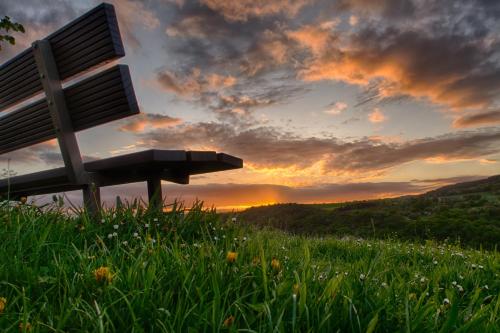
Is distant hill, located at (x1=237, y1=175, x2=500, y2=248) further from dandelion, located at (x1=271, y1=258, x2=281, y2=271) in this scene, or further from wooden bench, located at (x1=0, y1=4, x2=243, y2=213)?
dandelion, located at (x1=271, y1=258, x2=281, y2=271)

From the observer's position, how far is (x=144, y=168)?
203 inches

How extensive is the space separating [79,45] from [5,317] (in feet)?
12.2

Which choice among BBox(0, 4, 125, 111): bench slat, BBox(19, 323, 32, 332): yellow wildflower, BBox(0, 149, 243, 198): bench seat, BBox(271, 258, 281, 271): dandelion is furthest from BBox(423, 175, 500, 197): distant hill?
BBox(19, 323, 32, 332): yellow wildflower

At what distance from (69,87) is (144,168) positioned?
51.6 inches

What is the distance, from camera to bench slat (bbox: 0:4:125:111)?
4.64m

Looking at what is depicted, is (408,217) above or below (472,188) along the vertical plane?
below

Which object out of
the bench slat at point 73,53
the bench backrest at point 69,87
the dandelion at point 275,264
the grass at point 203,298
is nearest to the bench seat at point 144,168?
the bench backrest at point 69,87

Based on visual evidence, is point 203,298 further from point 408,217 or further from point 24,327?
point 408,217

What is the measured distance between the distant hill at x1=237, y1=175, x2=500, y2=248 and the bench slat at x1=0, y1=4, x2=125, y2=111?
5.08 meters

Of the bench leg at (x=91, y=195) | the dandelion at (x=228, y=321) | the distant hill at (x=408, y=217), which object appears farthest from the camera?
the distant hill at (x=408, y=217)

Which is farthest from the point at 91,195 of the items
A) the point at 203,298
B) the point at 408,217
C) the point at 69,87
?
the point at 408,217

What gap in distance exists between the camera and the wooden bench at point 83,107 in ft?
15.4

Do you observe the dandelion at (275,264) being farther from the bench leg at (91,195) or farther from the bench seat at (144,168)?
the bench leg at (91,195)

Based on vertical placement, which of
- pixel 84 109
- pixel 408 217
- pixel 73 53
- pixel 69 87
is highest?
pixel 73 53
